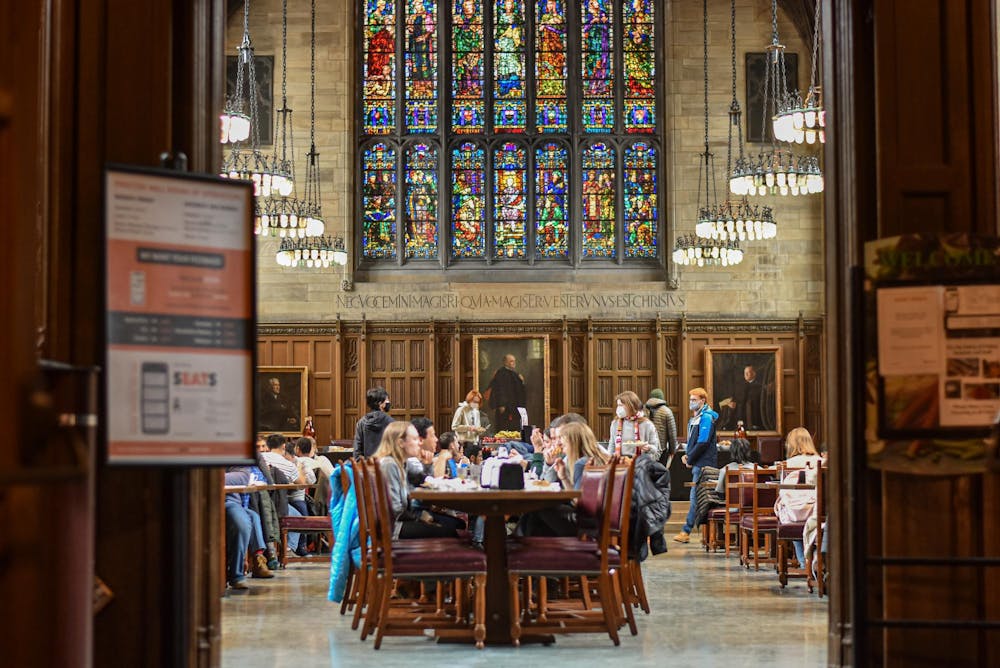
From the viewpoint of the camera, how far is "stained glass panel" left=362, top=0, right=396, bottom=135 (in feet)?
62.9

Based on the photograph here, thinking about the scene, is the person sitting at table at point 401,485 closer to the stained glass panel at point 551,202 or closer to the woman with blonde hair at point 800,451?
the woman with blonde hair at point 800,451

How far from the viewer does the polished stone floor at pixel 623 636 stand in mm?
6844

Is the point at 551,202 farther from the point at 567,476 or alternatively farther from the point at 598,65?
the point at 567,476

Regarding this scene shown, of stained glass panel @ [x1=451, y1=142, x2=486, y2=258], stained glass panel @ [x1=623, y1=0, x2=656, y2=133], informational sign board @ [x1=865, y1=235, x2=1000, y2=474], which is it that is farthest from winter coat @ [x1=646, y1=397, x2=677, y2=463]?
informational sign board @ [x1=865, y1=235, x2=1000, y2=474]

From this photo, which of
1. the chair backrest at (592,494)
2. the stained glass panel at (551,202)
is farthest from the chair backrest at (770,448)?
the chair backrest at (592,494)

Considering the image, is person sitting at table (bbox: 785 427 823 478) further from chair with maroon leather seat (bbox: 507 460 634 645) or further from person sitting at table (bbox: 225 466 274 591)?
Answer: person sitting at table (bbox: 225 466 274 591)

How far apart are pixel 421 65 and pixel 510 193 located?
2.20 metres

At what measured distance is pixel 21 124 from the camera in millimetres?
2395

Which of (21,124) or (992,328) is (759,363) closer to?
(992,328)

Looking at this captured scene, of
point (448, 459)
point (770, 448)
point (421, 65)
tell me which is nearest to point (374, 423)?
point (448, 459)

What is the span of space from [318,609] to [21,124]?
22.4 ft

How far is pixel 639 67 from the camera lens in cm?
1927

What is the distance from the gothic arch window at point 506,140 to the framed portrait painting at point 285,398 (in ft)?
5.99

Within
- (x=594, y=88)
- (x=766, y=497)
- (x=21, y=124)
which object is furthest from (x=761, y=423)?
(x=21, y=124)
